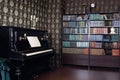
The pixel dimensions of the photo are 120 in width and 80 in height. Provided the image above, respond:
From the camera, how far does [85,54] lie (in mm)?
5891

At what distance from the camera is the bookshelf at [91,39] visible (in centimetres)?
567

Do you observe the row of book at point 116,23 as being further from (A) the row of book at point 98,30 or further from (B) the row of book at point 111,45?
(B) the row of book at point 111,45

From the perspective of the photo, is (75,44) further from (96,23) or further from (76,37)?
(96,23)

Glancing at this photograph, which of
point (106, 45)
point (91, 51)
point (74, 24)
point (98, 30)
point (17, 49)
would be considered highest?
point (74, 24)

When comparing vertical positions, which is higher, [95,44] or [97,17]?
[97,17]

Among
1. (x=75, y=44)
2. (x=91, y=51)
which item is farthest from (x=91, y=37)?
(x=75, y=44)

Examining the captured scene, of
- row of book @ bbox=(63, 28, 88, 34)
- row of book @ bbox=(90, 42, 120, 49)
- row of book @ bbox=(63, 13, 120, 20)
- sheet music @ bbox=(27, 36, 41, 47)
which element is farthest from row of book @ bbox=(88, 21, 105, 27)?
sheet music @ bbox=(27, 36, 41, 47)

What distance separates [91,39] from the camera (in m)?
5.88

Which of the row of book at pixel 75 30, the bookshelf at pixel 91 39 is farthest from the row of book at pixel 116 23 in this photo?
the row of book at pixel 75 30

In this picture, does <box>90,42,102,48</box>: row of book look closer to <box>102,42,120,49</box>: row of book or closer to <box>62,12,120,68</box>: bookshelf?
<box>62,12,120,68</box>: bookshelf

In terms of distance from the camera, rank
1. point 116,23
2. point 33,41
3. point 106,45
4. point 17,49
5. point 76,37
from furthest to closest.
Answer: point 76,37, point 106,45, point 116,23, point 33,41, point 17,49

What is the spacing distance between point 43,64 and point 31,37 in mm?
1092

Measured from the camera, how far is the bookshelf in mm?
5668

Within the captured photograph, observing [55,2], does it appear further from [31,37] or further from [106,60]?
[106,60]
